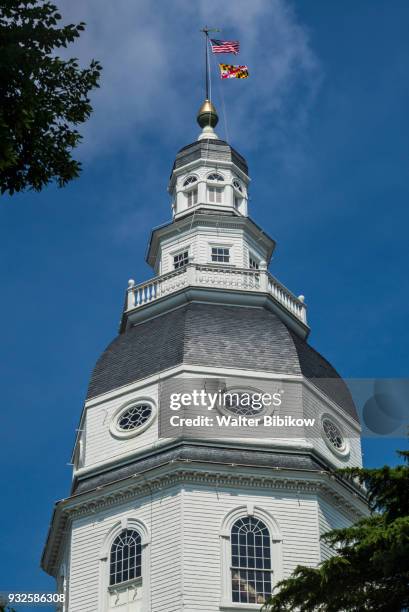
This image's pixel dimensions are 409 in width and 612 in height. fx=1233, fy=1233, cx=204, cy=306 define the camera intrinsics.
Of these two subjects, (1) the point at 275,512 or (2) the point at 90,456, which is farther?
(2) the point at 90,456

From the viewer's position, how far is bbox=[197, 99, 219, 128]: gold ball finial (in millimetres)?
55312

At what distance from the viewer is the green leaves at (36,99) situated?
52.2 ft

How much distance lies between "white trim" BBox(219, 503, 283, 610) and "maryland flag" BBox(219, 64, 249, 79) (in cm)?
2375

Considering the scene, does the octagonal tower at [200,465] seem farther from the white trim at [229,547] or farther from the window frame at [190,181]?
the window frame at [190,181]

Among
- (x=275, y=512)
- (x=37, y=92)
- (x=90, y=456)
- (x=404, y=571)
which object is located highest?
(x=90, y=456)

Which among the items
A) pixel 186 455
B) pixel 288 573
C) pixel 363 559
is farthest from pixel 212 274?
pixel 363 559

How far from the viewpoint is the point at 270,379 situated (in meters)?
39.9

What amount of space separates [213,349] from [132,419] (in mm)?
3475

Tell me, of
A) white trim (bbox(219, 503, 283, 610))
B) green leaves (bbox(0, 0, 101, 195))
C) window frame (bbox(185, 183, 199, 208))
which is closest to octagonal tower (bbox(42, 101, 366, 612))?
white trim (bbox(219, 503, 283, 610))

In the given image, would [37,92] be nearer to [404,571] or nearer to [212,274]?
[404,571]

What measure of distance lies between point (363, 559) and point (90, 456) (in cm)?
1778

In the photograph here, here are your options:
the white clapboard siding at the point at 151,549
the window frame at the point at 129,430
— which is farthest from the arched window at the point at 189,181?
the white clapboard siding at the point at 151,549

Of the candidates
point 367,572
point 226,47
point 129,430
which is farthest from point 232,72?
point 367,572

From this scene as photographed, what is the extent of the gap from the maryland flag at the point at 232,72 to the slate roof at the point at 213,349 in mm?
15142
